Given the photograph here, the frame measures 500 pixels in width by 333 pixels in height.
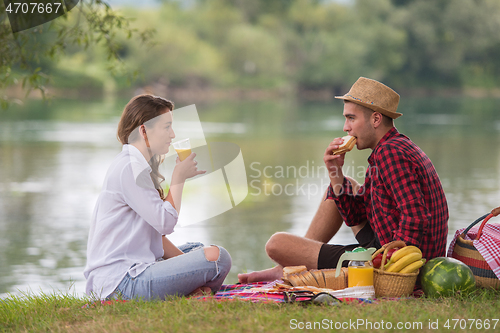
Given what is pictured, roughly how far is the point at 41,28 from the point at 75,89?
51.8m

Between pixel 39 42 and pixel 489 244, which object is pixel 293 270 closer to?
pixel 489 244

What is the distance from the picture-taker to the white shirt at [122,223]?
10.8ft

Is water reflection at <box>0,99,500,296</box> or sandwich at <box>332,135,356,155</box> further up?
sandwich at <box>332,135,356,155</box>

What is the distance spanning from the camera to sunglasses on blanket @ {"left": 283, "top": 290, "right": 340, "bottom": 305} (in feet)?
10.5

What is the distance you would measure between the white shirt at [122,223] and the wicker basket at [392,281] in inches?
48.6

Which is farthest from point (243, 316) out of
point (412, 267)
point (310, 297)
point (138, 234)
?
point (412, 267)

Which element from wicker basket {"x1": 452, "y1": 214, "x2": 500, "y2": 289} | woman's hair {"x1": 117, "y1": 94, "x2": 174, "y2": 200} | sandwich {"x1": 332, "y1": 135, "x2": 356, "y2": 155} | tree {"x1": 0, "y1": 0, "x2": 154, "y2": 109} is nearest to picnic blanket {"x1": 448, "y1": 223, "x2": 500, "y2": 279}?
wicker basket {"x1": 452, "y1": 214, "x2": 500, "y2": 289}

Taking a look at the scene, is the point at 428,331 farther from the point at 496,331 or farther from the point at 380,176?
the point at 380,176

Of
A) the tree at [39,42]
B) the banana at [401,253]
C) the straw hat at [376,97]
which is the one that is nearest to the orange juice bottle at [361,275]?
the banana at [401,253]


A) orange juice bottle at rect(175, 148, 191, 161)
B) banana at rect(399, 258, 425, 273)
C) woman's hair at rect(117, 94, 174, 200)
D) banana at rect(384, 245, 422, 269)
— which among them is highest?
woman's hair at rect(117, 94, 174, 200)

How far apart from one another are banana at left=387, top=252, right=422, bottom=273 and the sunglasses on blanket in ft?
1.29

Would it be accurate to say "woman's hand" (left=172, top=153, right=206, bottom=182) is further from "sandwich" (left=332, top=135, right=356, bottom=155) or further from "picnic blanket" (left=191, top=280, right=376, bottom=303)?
"sandwich" (left=332, top=135, right=356, bottom=155)

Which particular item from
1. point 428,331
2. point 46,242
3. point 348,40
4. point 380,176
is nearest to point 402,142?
point 380,176

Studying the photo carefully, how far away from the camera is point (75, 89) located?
54.7m
